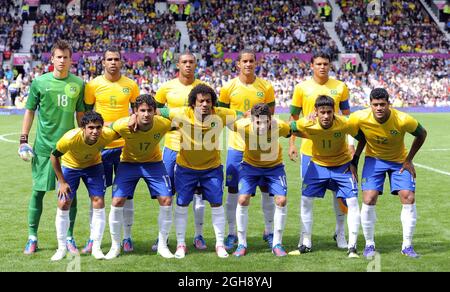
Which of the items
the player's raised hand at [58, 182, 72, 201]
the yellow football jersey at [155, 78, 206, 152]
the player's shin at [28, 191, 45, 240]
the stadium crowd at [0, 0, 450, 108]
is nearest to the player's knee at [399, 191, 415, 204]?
the yellow football jersey at [155, 78, 206, 152]

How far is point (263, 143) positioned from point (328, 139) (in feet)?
2.42

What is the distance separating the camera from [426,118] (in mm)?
31141

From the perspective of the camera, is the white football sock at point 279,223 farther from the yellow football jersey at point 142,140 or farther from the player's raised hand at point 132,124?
the player's raised hand at point 132,124

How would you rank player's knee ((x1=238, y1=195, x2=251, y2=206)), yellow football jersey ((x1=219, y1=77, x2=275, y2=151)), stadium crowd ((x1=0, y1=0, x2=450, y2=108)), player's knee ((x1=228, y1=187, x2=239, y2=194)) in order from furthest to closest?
stadium crowd ((x1=0, y1=0, x2=450, y2=108)) < yellow football jersey ((x1=219, y1=77, x2=275, y2=151)) < player's knee ((x1=228, y1=187, x2=239, y2=194)) < player's knee ((x1=238, y1=195, x2=251, y2=206))

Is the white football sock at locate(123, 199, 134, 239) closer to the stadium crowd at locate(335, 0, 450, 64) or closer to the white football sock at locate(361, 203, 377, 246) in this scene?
the white football sock at locate(361, 203, 377, 246)

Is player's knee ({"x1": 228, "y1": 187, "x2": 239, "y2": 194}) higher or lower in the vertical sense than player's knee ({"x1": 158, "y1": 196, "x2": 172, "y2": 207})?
lower

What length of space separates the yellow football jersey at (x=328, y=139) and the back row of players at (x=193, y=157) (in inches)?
0.5

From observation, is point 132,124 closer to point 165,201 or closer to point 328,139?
point 165,201

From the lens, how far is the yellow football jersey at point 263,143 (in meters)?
7.77

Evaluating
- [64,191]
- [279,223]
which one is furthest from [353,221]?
[64,191]

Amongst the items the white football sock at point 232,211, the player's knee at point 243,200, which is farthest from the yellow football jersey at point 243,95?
the player's knee at point 243,200

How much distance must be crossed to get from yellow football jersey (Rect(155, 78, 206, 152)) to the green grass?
124 centimetres

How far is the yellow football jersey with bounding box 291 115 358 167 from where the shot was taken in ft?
25.3

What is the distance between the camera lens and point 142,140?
761 centimetres
